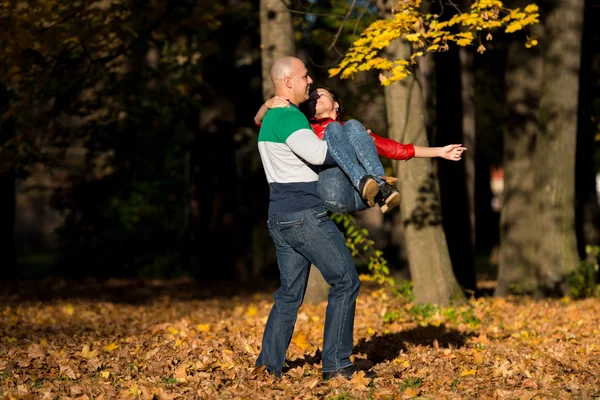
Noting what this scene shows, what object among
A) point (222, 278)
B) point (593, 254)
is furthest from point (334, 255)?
point (222, 278)

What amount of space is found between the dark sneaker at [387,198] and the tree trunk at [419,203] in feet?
15.6

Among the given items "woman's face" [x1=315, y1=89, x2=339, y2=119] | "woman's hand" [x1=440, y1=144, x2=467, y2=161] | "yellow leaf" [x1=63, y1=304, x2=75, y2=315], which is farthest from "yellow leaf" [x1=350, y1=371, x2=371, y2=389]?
"yellow leaf" [x1=63, y1=304, x2=75, y2=315]

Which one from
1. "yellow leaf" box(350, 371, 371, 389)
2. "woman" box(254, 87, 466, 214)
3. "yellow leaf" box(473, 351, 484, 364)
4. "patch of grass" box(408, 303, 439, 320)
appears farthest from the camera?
"patch of grass" box(408, 303, 439, 320)

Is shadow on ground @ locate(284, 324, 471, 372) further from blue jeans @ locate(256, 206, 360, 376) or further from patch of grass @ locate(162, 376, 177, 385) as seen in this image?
patch of grass @ locate(162, 376, 177, 385)

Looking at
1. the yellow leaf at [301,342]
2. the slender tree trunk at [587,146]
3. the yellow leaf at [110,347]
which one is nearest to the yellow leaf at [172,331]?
the yellow leaf at [110,347]

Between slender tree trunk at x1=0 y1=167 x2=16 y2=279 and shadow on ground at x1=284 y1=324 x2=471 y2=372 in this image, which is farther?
slender tree trunk at x1=0 y1=167 x2=16 y2=279

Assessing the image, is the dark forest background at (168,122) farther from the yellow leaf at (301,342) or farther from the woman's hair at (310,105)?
the woman's hair at (310,105)

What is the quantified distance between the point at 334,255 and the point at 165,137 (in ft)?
50.6

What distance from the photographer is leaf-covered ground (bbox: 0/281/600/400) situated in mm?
6457

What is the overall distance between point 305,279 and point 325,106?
48.4 inches

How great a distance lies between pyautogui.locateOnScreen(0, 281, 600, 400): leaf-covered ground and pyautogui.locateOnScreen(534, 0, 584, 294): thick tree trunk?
0.83m

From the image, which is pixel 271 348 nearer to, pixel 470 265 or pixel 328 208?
pixel 328 208

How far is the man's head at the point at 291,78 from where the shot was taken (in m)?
6.29

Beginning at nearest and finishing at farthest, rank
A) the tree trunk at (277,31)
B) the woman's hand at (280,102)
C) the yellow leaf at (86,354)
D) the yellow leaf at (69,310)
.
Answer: the woman's hand at (280,102), the yellow leaf at (86,354), the tree trunk at (277,31), the yellow leaf at (69,310)
